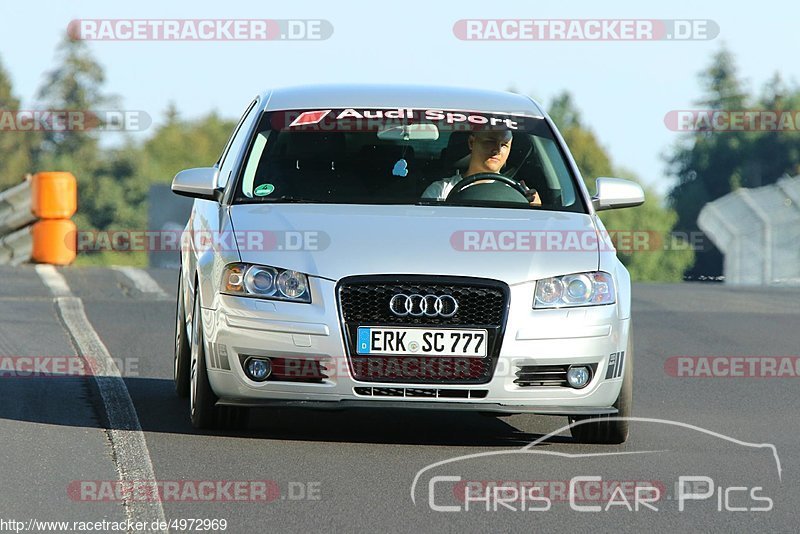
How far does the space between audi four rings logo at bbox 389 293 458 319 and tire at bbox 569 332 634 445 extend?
3.42 ft

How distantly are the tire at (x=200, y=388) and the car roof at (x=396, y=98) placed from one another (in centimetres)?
152

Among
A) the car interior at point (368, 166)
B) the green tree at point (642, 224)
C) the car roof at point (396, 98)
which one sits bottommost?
the green tree at point (642, 224)

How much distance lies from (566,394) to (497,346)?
0.47 meters

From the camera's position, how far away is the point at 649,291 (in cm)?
1911

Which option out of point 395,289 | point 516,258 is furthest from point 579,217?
point 395,289

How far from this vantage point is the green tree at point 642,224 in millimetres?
133250

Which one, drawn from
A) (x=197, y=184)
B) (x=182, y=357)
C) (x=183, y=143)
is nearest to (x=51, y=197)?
(x=182, y=357)

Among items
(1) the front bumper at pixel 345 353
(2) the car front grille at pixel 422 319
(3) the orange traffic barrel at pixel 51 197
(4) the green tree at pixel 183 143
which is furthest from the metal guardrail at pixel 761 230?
(4) the green tree at pixel 183 143

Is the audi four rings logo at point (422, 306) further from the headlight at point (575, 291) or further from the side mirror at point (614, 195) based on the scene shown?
the side mirror at point (614, 195)

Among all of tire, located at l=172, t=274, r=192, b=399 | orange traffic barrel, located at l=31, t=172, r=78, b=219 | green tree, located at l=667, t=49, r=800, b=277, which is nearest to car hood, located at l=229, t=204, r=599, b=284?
tire, located at l=172, t=274, r=192, b=399

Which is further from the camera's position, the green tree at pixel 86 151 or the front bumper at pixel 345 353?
the green tree at pixel 86 151

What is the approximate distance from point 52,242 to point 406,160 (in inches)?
475

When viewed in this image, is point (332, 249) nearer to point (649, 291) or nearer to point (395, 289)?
point (395, 289)

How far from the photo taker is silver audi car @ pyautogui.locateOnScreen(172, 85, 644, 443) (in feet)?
25.8
